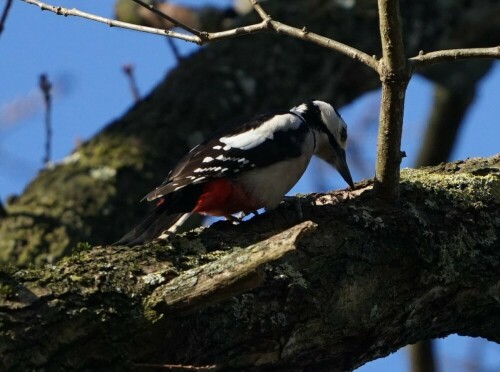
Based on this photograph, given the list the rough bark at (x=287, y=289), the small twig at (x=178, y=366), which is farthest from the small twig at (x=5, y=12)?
the small twig at (x=178, y=366)

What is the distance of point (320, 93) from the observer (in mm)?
5648

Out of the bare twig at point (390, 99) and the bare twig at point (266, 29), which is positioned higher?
the bare twig at point (266, 29)

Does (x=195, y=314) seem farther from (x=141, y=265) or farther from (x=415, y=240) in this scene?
(x=415, y=240)

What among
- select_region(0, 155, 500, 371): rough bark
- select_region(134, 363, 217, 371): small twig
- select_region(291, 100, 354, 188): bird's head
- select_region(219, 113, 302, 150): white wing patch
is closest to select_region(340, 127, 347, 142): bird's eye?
select_region(291, 100, 354, 188): bird's head

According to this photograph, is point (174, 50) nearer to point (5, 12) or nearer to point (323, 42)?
point (5, 12)

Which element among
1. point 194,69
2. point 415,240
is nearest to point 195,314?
point 415,240

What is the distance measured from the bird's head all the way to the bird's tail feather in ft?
4.05

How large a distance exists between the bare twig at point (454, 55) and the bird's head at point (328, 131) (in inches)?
62.3

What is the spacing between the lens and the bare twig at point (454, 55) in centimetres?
302

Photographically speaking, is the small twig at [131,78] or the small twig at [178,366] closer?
the small twig at [178,366]

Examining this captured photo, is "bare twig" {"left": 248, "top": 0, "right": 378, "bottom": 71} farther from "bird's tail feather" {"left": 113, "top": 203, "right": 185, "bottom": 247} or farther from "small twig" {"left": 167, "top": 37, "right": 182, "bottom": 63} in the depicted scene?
"small twig" {"left": 167, "top": 37, "right": 182, "bottom": 63}

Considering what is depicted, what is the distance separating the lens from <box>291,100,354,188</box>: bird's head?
468cm

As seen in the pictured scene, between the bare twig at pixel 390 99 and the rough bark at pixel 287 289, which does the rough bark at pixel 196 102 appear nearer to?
the rough bark at pixel 287 289

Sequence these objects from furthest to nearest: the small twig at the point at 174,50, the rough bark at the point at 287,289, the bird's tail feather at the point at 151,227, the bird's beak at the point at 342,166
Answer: the small twig at the point at 174,50 < the bird's beak at the point at 342,166 < the bird's tail feather at the point at 151,227 < the rough bark at the point at 287,289
